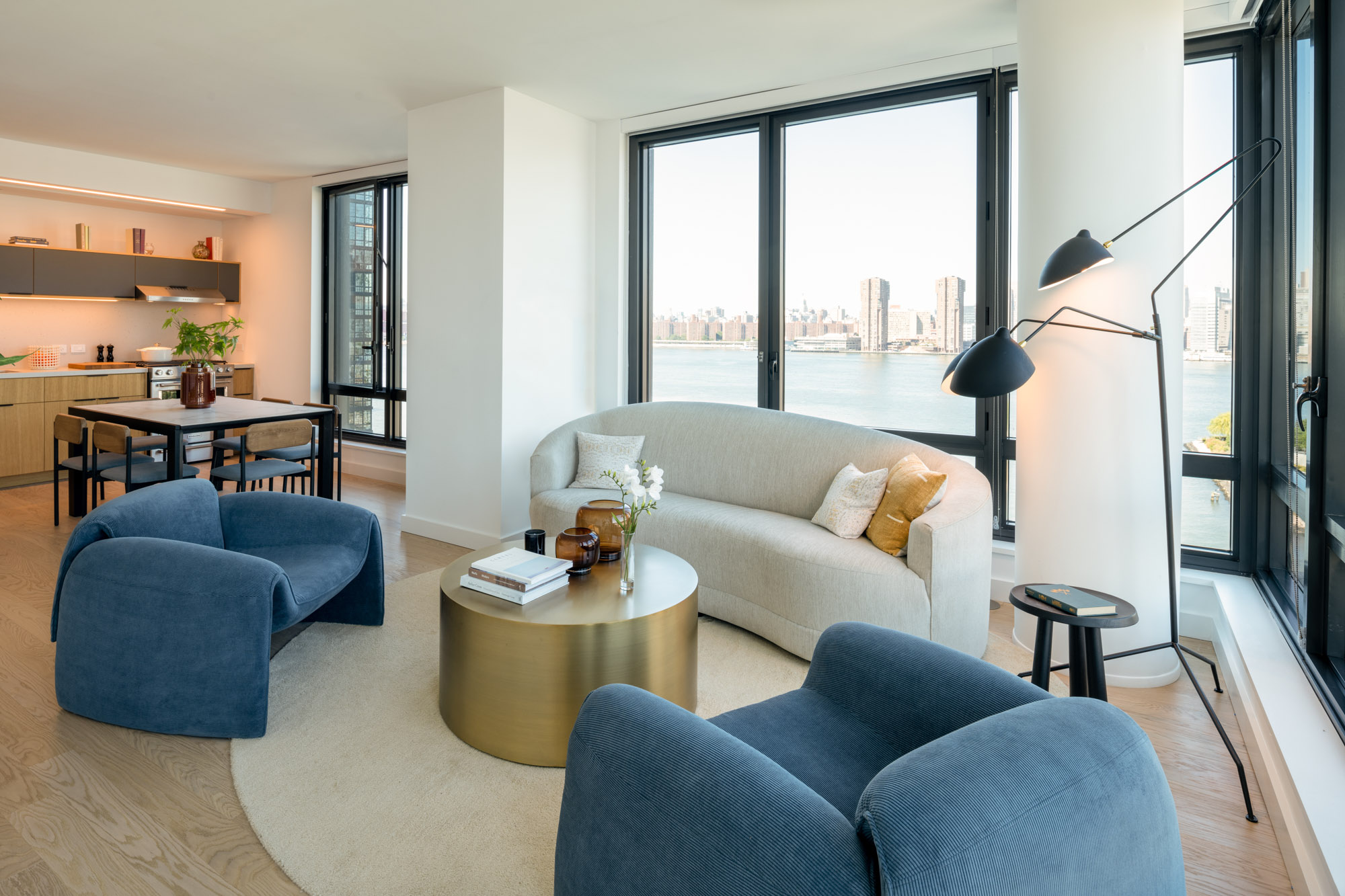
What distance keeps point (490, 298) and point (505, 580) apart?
2759 mm

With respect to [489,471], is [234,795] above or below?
below

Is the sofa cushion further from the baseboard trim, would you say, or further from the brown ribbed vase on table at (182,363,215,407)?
the brown ribbed vase on table at (182,363,215,407)

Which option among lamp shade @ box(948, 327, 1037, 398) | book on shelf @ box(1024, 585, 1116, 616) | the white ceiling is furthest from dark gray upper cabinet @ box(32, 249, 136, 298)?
book on shelf @ box(1024, 585, 1116, 616)

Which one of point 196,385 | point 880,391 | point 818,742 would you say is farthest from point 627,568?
point 196,385

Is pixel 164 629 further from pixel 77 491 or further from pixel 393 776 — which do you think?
pixel 77 491

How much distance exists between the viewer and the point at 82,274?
7164 mm

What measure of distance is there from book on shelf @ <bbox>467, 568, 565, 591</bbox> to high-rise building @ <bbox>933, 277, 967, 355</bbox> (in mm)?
2637

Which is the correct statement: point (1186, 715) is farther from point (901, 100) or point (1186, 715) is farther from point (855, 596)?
point (901, 100)

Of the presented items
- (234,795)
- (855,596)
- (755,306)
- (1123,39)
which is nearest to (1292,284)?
(1123,39)

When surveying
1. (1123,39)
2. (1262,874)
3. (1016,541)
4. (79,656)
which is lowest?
(1262,874)

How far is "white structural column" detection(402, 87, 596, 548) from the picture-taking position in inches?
194

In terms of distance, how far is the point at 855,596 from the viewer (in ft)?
10.2

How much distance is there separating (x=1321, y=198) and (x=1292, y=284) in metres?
0.87

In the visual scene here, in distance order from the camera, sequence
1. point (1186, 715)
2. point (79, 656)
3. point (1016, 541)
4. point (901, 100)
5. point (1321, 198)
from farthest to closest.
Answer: point (901, 100) < point (1016, 541) < point (1186, 715) < point (79, 656) < point (1321, 198)
